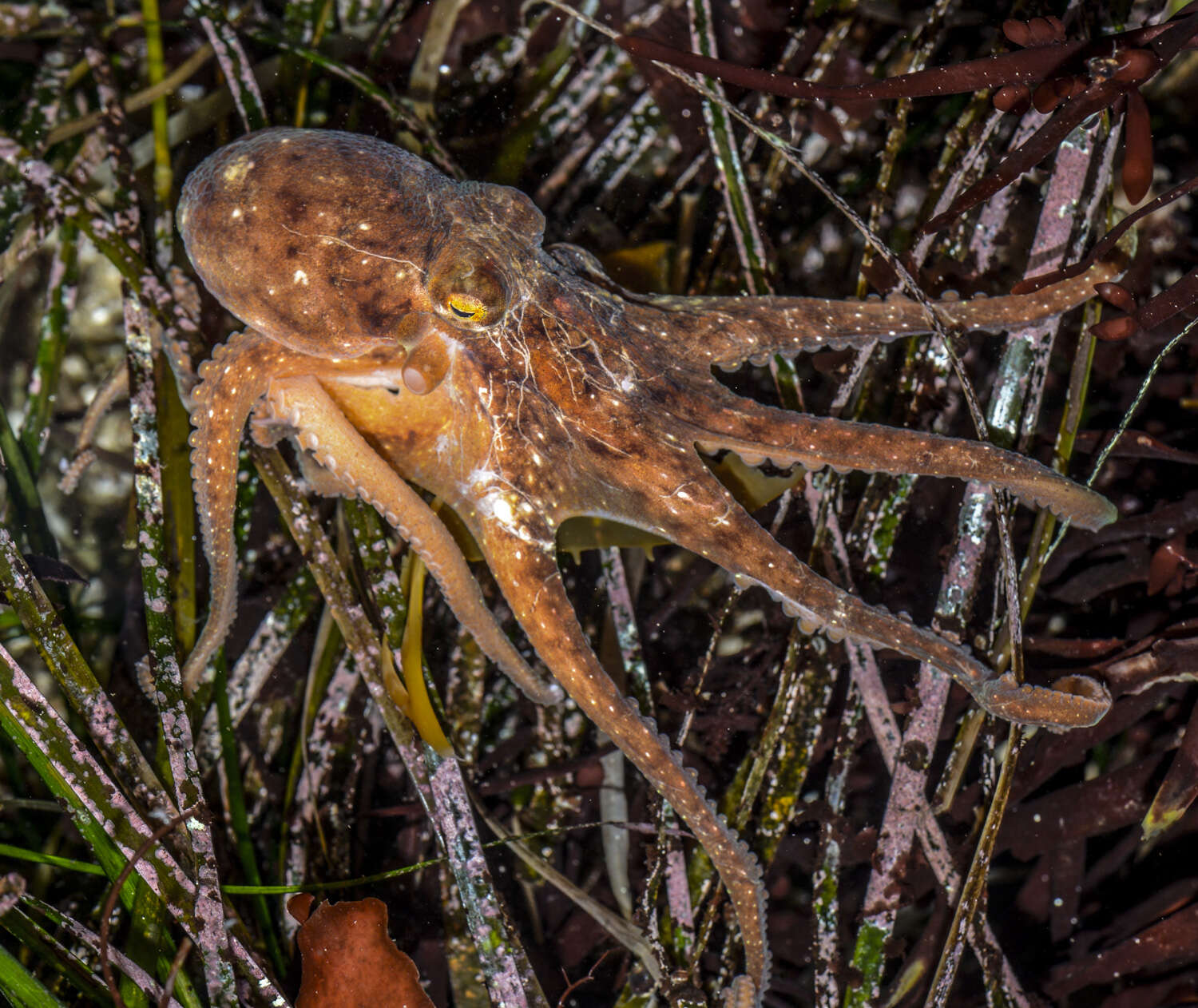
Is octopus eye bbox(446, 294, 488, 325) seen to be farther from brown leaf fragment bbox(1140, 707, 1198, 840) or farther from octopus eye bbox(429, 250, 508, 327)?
brown leaf fragment bbox(1140, 707, 1198, 840)

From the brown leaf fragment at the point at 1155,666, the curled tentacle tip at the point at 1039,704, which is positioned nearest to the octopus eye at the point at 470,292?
the curled tentacle tip at the point at 1039,704

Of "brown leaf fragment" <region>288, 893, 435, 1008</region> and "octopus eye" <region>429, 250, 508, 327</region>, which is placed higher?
"octopus eye" <region>429, 250, 508, 327</region>

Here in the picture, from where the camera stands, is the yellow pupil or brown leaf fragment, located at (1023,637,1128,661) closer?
the yellow pupil

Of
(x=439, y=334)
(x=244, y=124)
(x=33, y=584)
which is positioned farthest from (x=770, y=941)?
(x=244, y=124)

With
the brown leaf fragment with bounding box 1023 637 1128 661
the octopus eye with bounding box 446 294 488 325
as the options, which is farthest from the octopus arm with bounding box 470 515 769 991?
the brown leaf fragment with bounding box 1023 637 1128 661

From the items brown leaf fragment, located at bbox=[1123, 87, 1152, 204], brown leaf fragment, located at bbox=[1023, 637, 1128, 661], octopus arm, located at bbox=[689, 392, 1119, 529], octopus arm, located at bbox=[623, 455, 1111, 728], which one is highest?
brown leaf fragment, located at bbox=[1123, 87, 1152, 204]

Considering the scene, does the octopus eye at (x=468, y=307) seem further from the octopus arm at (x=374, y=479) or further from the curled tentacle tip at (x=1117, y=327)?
Result: the curled tentacle tip at (x=1117, y=327)
